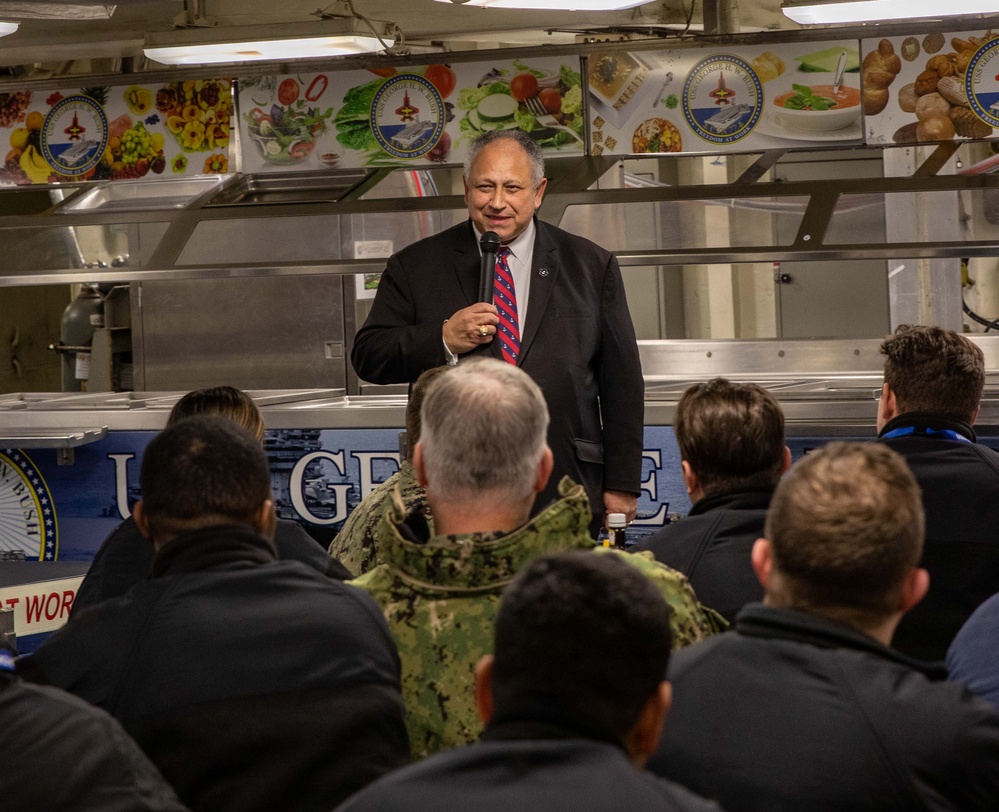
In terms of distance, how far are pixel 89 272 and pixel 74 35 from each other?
1330mm

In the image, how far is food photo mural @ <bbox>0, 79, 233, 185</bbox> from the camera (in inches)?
221

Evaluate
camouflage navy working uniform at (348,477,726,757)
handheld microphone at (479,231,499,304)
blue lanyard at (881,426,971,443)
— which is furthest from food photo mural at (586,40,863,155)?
camouflage navy working uniform at (348,477,726,757)

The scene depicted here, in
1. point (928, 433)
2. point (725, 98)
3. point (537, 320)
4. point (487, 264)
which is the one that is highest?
point (725, 98)

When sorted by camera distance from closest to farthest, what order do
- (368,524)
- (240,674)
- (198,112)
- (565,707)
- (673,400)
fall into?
1. (565,707)
2. (240,674)
3. (368,524)
4. (673,400)
5. (198,112)

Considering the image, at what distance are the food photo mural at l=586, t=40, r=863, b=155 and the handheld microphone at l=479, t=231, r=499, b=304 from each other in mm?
2111

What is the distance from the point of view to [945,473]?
2.39 metres

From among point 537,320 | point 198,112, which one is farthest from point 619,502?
point 198,112

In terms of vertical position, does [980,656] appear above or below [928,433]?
below

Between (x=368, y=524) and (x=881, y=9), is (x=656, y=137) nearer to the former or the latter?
(x=881, y=9)

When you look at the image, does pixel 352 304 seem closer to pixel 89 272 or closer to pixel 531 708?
pixel 89 272

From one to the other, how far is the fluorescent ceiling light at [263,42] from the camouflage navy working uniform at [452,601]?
311 centimetres

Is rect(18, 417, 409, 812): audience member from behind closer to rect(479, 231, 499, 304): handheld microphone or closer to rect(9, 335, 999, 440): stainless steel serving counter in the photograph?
rect(479, 231, 499, 304): handheld microphone

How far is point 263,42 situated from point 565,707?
396 centimetres

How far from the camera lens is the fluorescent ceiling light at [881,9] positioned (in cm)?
402
